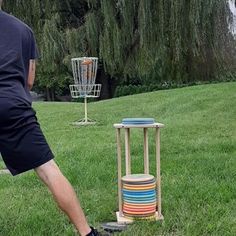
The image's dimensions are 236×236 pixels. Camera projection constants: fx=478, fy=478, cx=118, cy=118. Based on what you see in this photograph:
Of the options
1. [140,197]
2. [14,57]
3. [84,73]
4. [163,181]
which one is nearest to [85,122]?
[84,73]

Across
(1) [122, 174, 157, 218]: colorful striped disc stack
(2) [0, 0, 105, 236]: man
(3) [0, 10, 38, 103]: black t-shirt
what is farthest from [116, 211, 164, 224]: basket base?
(3) [0, 10, 38, 103]: black t-shirt

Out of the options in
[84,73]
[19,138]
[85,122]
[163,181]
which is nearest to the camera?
[19,138]

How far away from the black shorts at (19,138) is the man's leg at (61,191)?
55 millimetres

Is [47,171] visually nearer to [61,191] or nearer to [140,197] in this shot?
[61,191]

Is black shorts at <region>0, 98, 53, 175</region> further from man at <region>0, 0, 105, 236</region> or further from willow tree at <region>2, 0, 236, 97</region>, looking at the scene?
willow tree at <region>2, 0, 236, 97</region>

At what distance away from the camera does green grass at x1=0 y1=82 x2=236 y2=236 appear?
8.63 feet

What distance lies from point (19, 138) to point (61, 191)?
1.04 feet

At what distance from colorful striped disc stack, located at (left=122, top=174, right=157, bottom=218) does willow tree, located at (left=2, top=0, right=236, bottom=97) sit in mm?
8158

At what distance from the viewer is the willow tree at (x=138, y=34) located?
10664 millimetres

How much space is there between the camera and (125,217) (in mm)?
2746

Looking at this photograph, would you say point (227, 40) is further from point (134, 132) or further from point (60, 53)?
point (134, 132)

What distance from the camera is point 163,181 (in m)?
3.50

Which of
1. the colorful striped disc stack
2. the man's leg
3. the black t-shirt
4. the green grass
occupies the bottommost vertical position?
the green grass

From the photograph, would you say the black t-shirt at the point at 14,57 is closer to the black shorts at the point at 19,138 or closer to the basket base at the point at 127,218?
the black shorts at the point at 19,138
